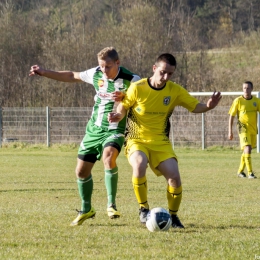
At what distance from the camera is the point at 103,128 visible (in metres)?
7.87

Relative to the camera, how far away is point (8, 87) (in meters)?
36.2

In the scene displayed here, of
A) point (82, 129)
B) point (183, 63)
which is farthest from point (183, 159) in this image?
point (183, 63)

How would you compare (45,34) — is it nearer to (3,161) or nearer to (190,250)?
(3,161)

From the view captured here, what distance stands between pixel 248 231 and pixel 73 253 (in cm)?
203

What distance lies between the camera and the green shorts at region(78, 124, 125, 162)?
7785 mm

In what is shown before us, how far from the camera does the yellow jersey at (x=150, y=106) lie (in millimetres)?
7535

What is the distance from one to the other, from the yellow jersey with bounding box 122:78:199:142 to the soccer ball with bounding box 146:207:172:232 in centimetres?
87

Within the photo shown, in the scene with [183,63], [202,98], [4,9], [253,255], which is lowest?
[253,255]

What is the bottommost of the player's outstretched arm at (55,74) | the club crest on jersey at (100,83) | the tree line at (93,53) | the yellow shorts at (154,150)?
the yellow shorts at (154,150)

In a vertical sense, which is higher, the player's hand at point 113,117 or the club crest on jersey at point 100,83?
the club crest on jersey at point 100,83

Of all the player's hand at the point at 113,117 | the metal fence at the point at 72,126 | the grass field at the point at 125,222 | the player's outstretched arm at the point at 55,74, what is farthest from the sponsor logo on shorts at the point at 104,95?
the metal fence at the point at 72,126

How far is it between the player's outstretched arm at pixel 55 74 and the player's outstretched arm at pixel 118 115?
0.81 meters

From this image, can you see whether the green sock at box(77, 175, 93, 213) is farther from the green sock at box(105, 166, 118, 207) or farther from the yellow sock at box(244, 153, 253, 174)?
the yellow sock at box(244, 153, 253, 174)

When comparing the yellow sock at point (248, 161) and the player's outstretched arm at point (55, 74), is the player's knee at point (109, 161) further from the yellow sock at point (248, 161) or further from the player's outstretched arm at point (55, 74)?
the yellow sock at point (248, 161)
